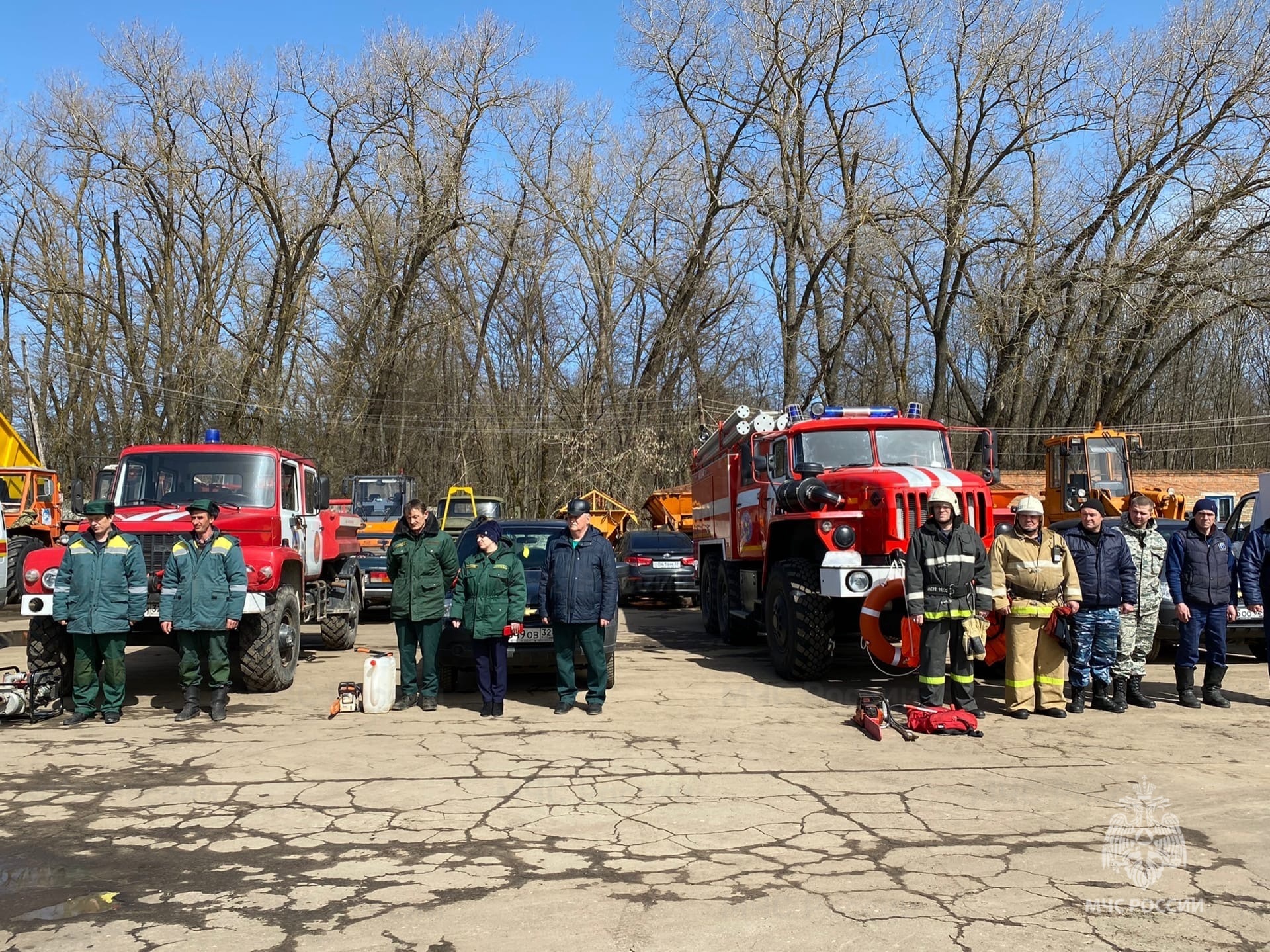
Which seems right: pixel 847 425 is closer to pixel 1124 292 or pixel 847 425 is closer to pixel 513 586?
pixel 513 586

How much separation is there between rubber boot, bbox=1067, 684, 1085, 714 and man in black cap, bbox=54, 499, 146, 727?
26.0ft

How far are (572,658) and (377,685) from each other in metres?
1.69

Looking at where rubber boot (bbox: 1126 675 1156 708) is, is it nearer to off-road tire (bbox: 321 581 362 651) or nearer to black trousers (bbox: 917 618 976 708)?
black trousers (bbox: 917 618 976 708)

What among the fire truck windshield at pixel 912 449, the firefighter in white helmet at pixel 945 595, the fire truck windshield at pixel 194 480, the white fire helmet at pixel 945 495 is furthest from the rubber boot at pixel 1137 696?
the fire truck windshield at pixel 194 480

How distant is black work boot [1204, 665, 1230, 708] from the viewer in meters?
9.43

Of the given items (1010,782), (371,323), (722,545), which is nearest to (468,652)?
(1010,782)

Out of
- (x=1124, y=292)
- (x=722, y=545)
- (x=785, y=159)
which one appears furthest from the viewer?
(x=785, y=159)

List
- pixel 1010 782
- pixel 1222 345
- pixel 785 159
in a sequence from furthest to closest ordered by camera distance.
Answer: pixel 1222 345 < pixel 785 159 < pixel 1010 782

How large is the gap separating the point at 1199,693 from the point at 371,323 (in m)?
35.0

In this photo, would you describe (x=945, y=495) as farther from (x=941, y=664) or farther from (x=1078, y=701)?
(x=1078, y=701)

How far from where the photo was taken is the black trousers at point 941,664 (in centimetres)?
853

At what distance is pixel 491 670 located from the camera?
8914 millimetres

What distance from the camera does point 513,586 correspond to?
351 inches

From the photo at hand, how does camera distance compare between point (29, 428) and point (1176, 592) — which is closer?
point (1176, 592)
